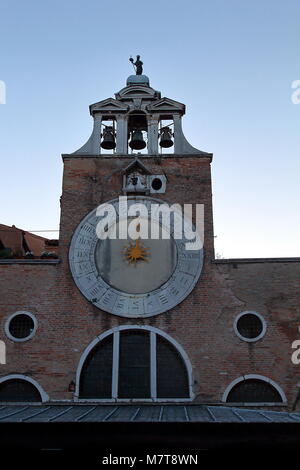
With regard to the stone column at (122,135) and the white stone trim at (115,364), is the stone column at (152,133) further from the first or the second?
the white stone trim at (115,364)

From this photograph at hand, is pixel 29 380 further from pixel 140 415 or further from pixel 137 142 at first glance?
pixel 137 142

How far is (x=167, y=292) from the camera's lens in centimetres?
1417

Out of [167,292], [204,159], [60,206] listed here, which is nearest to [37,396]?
[167,292]

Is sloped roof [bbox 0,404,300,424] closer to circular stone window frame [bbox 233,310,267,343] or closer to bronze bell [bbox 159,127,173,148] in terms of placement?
circular stone window frame [bbox 233,310,267,343]

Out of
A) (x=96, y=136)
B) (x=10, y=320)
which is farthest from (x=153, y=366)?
(x=96, y=136)

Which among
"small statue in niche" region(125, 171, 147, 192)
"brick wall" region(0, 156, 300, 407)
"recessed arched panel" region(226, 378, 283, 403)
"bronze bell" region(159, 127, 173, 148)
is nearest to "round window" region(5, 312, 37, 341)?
"brick wall" region(0, 156, 300, 407)

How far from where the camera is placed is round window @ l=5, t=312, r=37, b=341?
544 inches

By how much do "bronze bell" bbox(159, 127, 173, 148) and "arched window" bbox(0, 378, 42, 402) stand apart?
8560 millimetres

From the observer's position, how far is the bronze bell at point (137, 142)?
663 inches

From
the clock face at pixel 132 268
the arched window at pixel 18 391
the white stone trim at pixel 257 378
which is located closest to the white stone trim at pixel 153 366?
the clock face at pixel 132 268

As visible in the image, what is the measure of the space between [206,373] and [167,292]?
2435mm

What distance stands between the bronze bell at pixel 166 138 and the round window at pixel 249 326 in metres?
6.24

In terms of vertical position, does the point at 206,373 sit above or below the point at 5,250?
below
